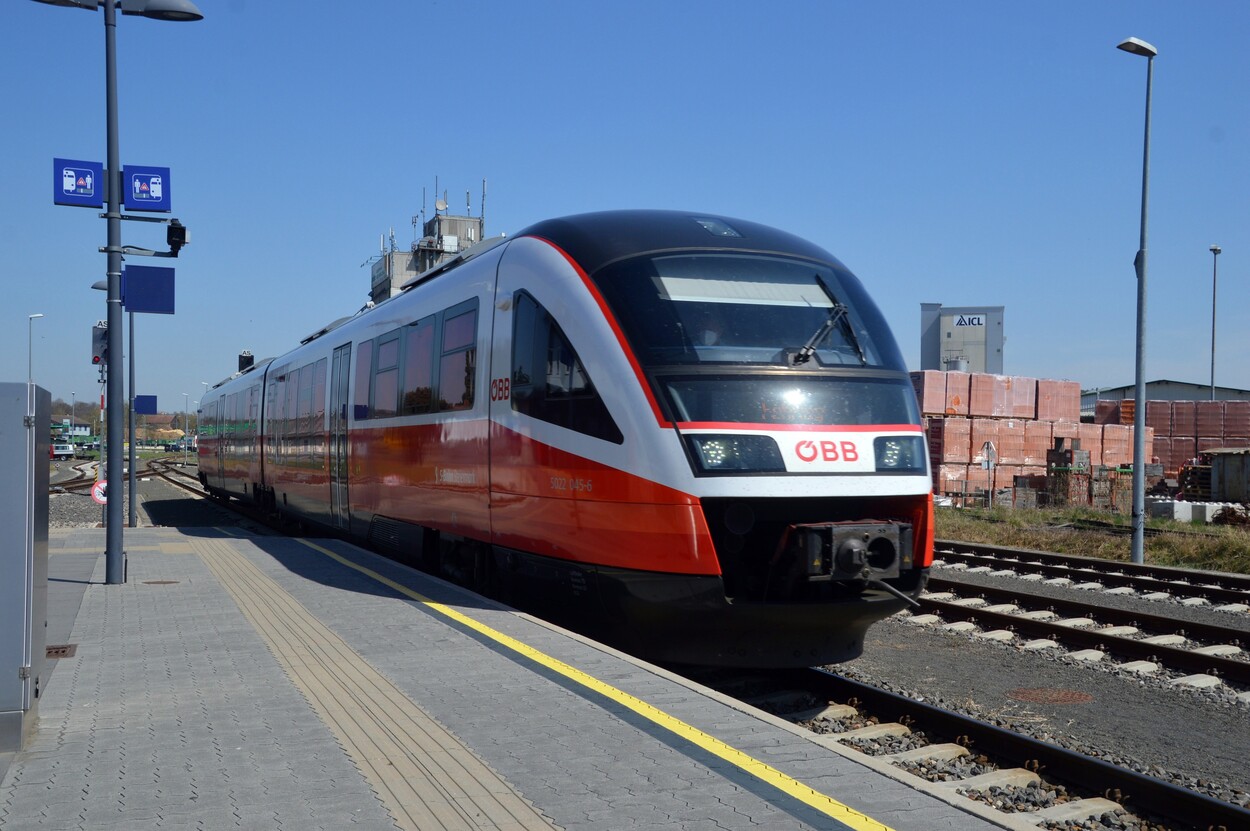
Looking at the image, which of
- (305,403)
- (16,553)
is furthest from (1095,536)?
(16,553)

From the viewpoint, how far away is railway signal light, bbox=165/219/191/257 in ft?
40.7

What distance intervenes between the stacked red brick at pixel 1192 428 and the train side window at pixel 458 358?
33401 millimetres

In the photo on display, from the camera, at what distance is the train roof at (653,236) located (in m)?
8.34

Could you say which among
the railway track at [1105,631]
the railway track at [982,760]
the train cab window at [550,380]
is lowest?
the railway track at [1105,631]

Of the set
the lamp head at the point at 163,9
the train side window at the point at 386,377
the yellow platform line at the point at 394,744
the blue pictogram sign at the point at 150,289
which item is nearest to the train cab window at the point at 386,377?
the train side window at the point at 386,377

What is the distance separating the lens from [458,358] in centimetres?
1052

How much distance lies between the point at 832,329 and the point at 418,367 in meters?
5.20

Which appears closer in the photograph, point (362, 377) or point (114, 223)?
point (114, 223)

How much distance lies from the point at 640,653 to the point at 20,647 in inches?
156

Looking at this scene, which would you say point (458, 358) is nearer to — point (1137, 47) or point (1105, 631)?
point (1105, 631)

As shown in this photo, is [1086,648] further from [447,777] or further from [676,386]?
[447,777]

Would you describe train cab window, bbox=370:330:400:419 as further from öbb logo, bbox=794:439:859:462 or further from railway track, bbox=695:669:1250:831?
öbb logo, bbox=794:439:859:462

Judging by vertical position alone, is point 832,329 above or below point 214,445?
above

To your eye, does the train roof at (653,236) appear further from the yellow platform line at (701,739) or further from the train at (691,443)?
the yellow platform line at (701,739)
